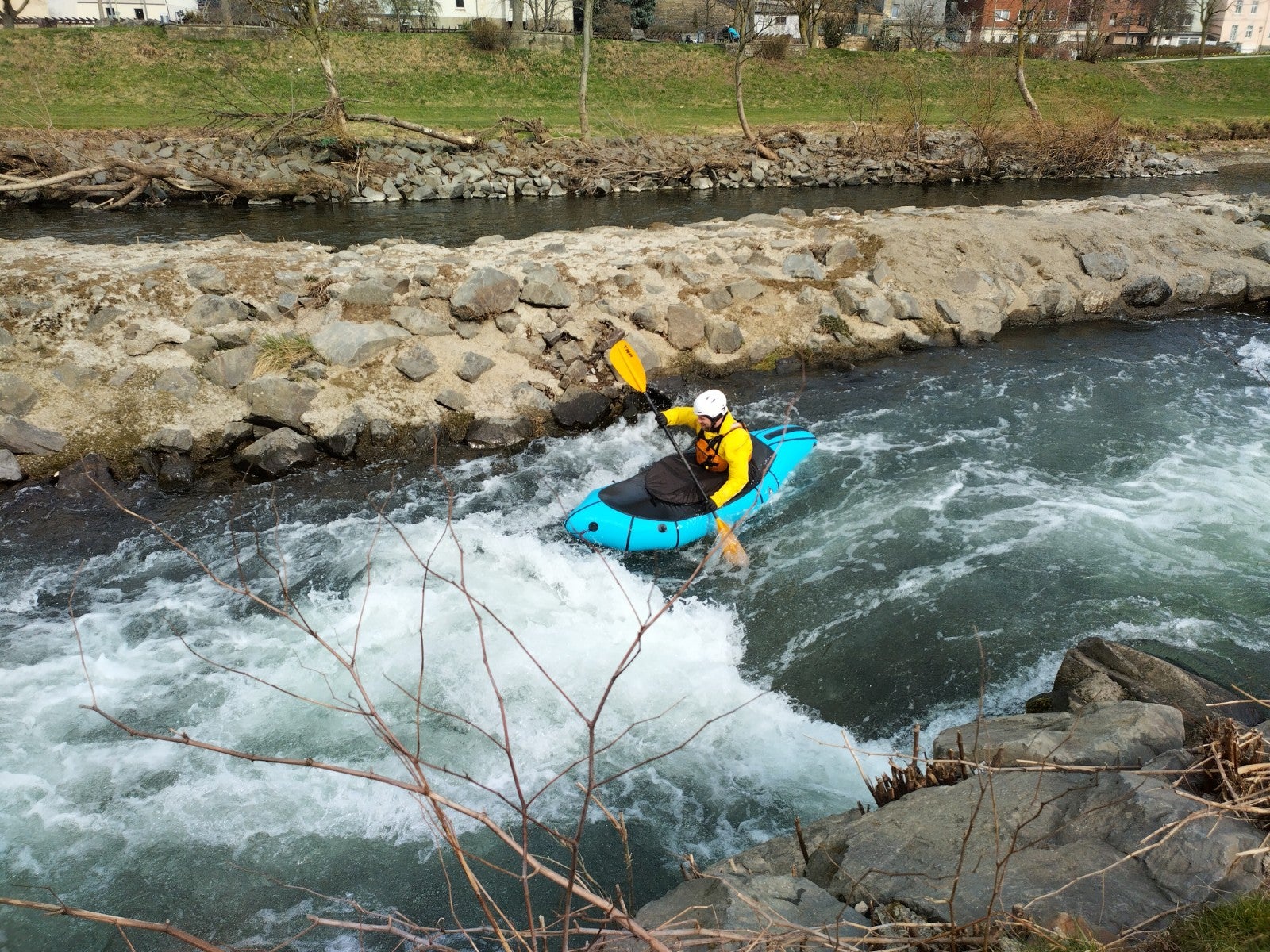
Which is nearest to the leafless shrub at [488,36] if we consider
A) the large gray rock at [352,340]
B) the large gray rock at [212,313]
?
the large gray rock at [212,313]

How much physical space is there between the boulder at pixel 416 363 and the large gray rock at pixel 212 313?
152 centimetres

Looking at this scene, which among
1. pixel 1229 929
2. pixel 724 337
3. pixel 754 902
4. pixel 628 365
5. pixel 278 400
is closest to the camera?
pixel 1229 929

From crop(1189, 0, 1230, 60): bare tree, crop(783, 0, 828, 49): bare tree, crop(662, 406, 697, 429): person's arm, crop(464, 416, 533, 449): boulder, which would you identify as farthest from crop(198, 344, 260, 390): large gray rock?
crop(1189, 0, 1230, 60): bare tree

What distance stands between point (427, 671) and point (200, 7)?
4227 centimetres

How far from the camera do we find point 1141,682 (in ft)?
12.9

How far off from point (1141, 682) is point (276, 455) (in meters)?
6.14

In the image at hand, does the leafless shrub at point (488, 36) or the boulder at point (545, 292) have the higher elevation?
the leafless shrub at point (488, 36)

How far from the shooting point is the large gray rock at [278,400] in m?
7.16

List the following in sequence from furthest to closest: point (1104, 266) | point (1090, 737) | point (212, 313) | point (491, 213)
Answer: point (491, 213) < point (1104, 266) < point (212, 313) < point (1090, 737)

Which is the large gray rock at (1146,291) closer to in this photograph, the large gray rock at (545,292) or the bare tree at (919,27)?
the large gray rock at (545,292)

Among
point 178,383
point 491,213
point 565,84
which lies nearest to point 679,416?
point 178,383

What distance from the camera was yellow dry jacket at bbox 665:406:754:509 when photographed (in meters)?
6.06

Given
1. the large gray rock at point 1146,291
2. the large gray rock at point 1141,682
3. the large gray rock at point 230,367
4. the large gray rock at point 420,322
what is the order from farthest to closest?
1. the large gray rock at point 1146,291
2. the large gray rock at point 420,322
3. the large gray rock at point 230,367
4. the large gray rock at point 1141,682

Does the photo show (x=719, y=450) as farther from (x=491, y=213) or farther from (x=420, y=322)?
(x=491, y=213)
